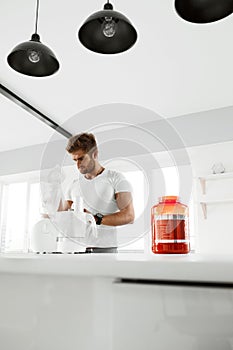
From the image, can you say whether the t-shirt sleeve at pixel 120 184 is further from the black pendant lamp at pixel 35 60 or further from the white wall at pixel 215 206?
the white wall at pixel 215 206

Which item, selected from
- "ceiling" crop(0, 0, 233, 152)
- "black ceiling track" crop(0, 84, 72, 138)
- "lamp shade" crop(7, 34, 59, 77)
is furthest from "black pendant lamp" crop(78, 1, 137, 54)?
"black ceiling track" crop(0, 84, 72, 138)

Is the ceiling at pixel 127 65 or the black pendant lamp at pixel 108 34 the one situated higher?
the ceiling at pixel 127 65

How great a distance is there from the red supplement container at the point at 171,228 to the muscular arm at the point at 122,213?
1.65 feet

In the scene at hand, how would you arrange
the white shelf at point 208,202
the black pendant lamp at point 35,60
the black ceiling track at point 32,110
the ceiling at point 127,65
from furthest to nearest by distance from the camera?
the white shelf at point 208,202
the black ceiling track at point 32,110
the ceiling at point 127,65
the black pendant lamp at point 35,60

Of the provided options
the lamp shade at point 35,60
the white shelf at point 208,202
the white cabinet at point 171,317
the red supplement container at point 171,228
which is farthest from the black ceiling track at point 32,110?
the white cabinet at point 171,317

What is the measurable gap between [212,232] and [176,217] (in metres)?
2.56

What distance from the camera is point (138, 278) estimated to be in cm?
43

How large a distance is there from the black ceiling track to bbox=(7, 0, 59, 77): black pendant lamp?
142cm

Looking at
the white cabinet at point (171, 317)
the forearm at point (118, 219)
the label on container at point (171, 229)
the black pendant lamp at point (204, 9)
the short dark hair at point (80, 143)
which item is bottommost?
the white cabinet at point (171, 317)

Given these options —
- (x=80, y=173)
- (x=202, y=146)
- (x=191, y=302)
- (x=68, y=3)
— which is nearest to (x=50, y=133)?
(x=202, y=146)

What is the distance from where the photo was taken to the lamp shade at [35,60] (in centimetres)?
148

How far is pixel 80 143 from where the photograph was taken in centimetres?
142

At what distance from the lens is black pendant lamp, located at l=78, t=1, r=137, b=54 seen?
1358mm

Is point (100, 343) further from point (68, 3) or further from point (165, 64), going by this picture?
point (165, 64)
